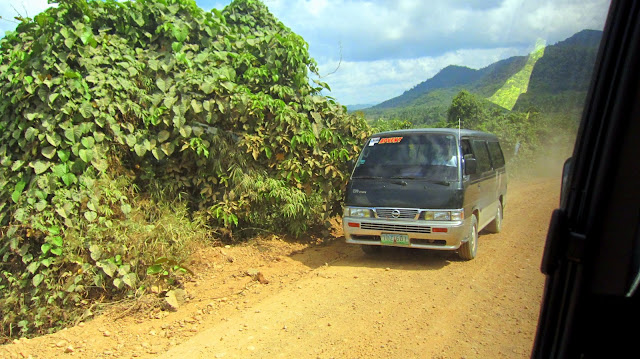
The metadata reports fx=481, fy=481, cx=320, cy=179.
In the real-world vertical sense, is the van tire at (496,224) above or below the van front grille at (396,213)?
below

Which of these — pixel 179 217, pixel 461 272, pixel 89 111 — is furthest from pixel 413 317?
pixel 89 111

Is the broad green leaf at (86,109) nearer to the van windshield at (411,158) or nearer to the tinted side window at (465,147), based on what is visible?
the van windshield at (411,158)

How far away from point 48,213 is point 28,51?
267cm

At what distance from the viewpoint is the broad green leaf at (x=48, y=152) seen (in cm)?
624

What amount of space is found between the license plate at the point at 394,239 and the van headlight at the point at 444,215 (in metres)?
0.42

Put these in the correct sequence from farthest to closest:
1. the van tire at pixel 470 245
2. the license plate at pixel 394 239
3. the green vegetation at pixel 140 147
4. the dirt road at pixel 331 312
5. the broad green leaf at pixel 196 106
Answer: the broad green leaf at pixel 196 106
the van tire at pixel 470 245
the license plate at pixel 394 239
the green vegetation at pixel 140 147
the dirt road at pixel 331 312

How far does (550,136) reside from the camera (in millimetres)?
2398

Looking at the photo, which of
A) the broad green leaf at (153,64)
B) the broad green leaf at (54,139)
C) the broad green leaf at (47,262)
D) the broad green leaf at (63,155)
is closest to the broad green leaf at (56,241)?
the broad green leaf at (47,262)

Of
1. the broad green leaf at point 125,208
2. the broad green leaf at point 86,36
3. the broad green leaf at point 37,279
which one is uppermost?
the broad green leaf at point 86,36

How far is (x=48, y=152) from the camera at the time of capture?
6.29 metres

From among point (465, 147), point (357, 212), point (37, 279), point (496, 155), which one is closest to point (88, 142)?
point (37, 279)

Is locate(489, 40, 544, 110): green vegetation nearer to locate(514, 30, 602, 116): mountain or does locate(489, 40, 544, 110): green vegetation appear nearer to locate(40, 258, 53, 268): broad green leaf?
locate(514, 30, 602, 116): mountain

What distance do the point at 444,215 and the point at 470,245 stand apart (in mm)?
794

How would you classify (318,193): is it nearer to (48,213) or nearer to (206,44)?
(206,44)
